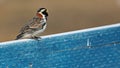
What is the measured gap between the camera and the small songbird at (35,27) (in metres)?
10.6

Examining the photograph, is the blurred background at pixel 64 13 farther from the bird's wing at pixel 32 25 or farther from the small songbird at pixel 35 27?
the bird's wing at pixel 32 25

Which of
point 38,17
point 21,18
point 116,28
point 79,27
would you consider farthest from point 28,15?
point 116,28

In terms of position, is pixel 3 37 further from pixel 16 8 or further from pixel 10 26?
pixel 16 8

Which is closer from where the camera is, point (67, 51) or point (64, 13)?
point (67, 51)

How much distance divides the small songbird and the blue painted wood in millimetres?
1441

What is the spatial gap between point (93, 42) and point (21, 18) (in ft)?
36.0

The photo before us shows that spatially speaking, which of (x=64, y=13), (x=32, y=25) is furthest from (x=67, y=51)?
(x=64, y=13)

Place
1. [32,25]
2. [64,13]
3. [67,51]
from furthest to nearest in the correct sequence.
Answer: [64,13]
[32,25]
[67,51]

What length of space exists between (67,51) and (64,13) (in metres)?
12.1

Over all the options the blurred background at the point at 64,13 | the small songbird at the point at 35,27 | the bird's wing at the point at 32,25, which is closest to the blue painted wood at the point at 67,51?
the small songbird at the point at 35,27

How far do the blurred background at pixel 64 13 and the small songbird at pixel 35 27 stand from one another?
23.4ft

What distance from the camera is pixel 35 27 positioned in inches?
429

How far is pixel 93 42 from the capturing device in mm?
9109

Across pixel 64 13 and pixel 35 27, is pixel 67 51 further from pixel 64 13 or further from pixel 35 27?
pixel 64 13
